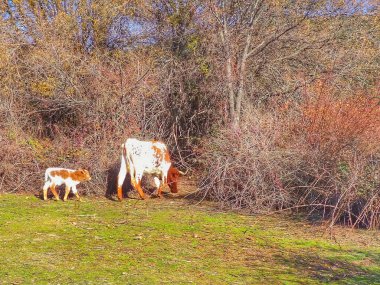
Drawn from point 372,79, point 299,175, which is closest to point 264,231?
point 299,175

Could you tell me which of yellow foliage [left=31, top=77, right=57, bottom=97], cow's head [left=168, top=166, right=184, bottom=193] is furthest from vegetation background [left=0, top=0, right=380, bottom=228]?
cow's head [left=168, top=166, right=184, bottom=193]

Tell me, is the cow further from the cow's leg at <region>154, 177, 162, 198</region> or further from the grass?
the grass

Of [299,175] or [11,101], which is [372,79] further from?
[11,101]

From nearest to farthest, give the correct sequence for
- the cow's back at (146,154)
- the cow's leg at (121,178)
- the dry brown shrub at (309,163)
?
1. the dry brown shrub at (309,163)
2. the cow's leg at (121,178)
3. the cow's back at (146,154)

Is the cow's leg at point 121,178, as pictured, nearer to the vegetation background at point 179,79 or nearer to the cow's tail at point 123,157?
the cow's tail at point 123,157

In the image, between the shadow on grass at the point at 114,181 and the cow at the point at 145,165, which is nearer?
the cow at the point at 145,165

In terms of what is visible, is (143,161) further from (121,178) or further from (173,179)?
(173,179)

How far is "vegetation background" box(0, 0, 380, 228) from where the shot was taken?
46.3 ft

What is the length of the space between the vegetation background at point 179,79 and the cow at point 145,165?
2.45 ft

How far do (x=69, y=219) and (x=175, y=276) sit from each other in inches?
156

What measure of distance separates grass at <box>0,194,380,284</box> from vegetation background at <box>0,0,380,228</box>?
2356 millimetres

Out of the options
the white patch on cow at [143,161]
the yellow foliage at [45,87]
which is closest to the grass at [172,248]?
the white patch on cow at [143,161]

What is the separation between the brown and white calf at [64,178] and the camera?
1297 cm

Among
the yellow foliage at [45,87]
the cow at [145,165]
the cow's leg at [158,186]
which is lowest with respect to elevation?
the cow's leg at [158,186]
